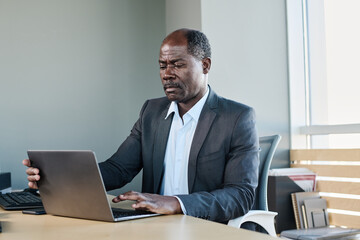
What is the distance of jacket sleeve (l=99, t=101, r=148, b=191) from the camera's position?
211cm

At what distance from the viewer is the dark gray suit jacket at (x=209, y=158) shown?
164 centimetres

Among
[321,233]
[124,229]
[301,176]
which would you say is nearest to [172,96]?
[124,229]

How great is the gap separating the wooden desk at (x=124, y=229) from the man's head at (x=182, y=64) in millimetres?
778

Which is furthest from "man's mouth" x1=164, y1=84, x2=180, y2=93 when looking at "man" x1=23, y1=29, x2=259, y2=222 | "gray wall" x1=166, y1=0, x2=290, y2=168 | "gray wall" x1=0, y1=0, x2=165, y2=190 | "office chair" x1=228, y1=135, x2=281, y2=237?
"gray wall" x1=0, y1=0, x2=165, y2=190

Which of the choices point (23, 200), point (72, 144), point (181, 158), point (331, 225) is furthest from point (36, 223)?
point (331, 225)

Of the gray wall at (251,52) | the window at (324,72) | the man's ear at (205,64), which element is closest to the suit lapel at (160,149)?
the man's ear at (205,64)

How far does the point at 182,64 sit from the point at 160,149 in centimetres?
39

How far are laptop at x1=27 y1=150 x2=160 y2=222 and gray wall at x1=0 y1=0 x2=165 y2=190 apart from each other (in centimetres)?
168

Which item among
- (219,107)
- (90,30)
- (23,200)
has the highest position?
(90,30)

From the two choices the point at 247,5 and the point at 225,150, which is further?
the point at 247,5

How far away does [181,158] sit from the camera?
2080 mm

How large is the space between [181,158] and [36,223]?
84cm

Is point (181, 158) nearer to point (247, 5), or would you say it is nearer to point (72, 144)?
point (72, 144)

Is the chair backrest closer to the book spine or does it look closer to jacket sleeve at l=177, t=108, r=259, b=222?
jacket sleeve at l=177, t=108, r=259, b=222
